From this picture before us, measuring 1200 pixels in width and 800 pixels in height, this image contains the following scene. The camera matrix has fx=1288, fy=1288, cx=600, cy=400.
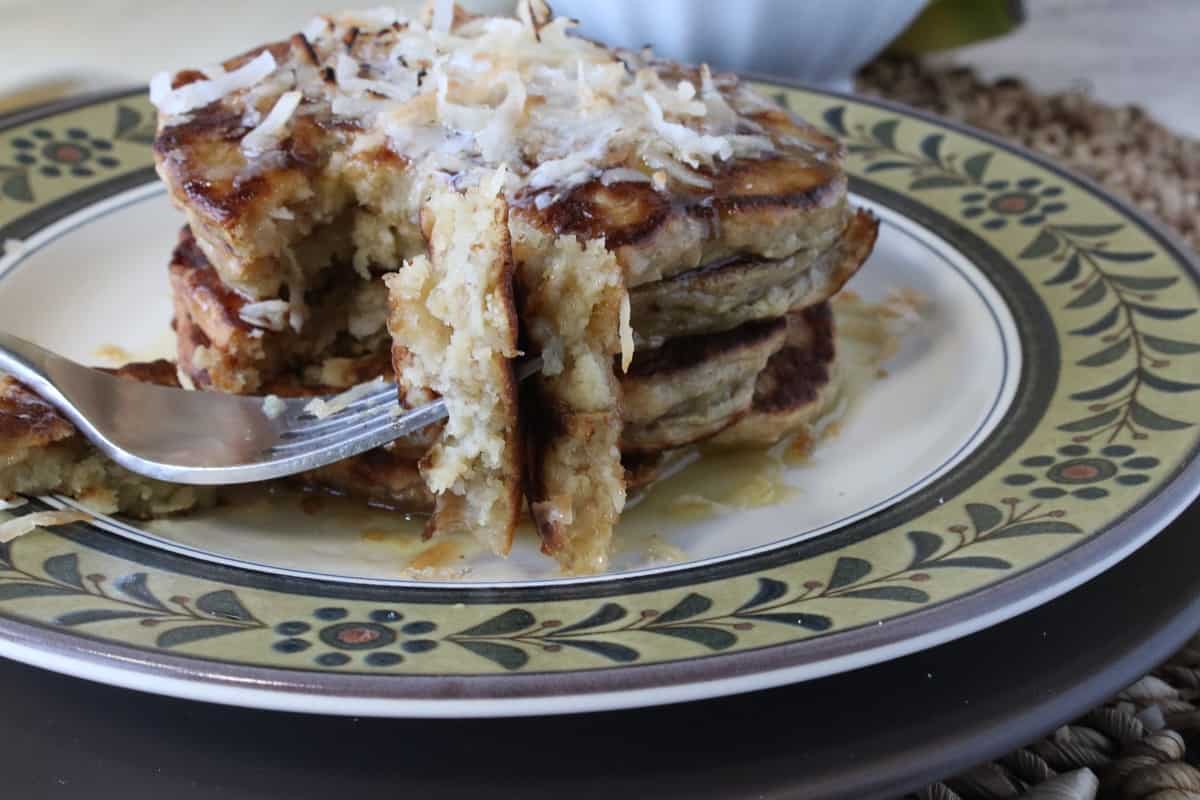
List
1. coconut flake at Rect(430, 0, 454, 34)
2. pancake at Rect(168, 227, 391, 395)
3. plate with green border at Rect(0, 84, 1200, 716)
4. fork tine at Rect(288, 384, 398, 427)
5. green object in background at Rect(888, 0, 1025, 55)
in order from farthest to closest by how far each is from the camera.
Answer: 1. green object in background at Rect(888, 0, 1025, 55)
2. coconut flake at Rect(430, 0, 454, 34)
3. pancake at Rect(168, 227, 391, 395)
4. fork tine at Rect(288, 384, 398, 427)
5. plate with green border at Rect(0, 84, 1200, 716)

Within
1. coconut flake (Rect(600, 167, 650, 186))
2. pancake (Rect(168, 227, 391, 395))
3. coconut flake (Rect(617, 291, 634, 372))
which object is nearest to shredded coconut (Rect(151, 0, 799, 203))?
coconut flake (Rect(600, 167, 650, 186))

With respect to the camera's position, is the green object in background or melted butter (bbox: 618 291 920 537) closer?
melted butter (bbox: 618 291 920 537)

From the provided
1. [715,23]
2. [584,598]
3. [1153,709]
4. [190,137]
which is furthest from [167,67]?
[1153,709]

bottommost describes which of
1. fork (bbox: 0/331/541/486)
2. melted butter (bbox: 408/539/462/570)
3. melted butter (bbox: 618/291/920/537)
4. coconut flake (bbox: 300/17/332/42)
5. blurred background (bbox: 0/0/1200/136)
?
melted butter (bbox: 408/539/462/570)

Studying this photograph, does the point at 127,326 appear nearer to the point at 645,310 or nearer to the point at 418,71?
the point at 418,71

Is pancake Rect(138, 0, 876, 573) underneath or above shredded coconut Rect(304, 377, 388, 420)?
above

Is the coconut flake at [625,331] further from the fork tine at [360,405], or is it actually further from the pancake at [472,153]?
the fork tine at [360,405]

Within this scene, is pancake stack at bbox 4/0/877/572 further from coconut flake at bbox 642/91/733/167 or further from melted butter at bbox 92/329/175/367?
melted butter at bbox 92/329/175/367
